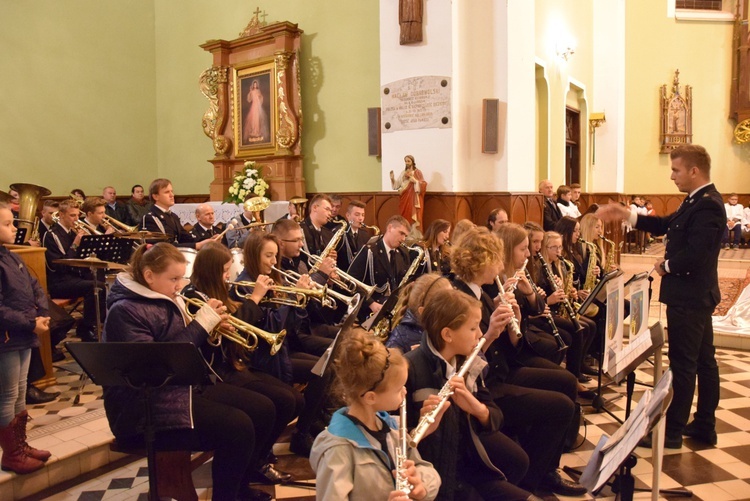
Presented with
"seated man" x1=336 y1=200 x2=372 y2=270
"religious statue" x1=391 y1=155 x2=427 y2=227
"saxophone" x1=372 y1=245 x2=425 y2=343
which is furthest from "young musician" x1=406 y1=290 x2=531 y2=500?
"religious statue" x1=391 y1=155 x2=427 y2=227

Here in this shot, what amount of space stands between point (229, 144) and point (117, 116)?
3.05 m

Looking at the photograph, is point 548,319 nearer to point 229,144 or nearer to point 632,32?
point 229,144

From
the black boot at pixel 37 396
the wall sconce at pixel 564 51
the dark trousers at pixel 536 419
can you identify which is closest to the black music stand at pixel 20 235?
the black boot at pixel 37 396

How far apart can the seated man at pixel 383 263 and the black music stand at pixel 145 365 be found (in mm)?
2907

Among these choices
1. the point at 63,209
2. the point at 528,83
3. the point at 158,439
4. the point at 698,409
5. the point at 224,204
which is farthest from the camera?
the point at 224,204

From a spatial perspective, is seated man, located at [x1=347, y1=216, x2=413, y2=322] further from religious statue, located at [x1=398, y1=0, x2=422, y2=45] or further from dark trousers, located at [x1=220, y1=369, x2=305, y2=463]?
religious statue, located at [x1=398, y1=0, x2=422, y2=45]

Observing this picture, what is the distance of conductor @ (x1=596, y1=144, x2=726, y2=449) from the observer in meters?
3.65

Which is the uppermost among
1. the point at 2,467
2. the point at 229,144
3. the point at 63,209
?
the point at 229,144

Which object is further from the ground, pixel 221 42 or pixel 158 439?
pixel 221 42

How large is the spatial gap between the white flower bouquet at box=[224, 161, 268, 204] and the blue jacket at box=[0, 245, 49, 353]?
6864mm

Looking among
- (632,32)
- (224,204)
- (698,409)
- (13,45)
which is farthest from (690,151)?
(632,32)

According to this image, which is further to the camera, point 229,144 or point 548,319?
point 229,144

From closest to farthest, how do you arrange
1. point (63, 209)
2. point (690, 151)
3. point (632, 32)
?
point (690, 151) → point (63, 209) → point (632, 32)

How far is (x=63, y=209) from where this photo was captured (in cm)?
632
